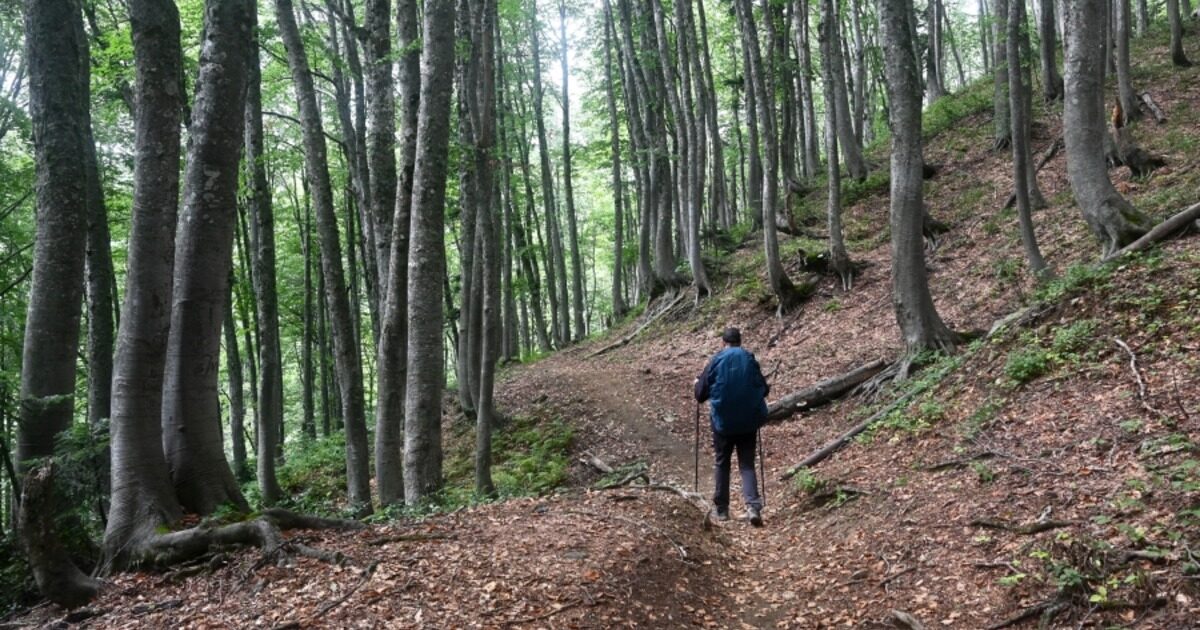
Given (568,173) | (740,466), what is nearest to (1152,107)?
(740,466)

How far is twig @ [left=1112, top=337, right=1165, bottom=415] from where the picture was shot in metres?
5.48

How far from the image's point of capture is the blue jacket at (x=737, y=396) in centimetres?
736

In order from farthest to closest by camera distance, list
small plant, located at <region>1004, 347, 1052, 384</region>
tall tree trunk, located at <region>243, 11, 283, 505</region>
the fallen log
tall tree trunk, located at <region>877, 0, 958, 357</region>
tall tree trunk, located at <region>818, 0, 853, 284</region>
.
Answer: tall tree trunk, located at <region>818, 0, 853, 284</region> < the fallen log < tall tree trunk, located at <region>243, 11, 283, 505</region> < tall tree trunk, located at <region>877, 0, 958, 357</region> < small plant, located at <region>1004, 347, 1052, 384</region>

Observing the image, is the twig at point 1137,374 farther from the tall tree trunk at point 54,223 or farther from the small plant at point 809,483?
the tall tree trunk at point 54,223

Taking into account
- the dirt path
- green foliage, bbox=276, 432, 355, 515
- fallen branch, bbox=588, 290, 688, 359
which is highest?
fallen branch, bbox=588, 290, 688, 359

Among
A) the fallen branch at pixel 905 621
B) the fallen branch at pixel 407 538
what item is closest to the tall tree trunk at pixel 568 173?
the fallen branch at pixel 407 538

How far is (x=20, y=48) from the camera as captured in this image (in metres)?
15.6

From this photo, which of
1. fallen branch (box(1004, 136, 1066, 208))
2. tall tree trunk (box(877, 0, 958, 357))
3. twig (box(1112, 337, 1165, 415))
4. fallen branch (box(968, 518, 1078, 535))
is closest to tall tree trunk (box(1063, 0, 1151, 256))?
tall tree trunk (box(877, 0, 958, 357))

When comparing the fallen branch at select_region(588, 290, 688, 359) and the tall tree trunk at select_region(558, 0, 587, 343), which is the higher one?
the tall tree trunk at select_region(558, 0, 587, 343)

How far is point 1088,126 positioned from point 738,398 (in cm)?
620

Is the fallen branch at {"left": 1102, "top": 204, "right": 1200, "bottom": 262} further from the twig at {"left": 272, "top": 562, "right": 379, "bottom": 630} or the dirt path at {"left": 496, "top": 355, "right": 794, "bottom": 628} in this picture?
the twig at {"left": 272, "top": 562, "right": 379, "bottom": 630}

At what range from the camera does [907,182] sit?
980 centimetres

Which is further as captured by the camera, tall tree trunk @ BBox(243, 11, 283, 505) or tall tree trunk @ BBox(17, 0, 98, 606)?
tall tree trunk @ BBox(243, 11, 283, 505)

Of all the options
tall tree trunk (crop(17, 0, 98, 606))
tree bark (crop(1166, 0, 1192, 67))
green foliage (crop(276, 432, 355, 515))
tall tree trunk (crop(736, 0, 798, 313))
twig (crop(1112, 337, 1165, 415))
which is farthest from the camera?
tree bark (crop(1166, 0, 1192, 67))
